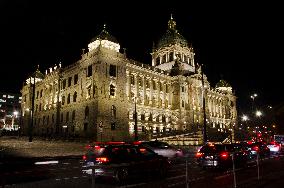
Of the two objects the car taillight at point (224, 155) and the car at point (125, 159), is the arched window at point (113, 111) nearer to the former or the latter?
the car taillight at point (224, 155)

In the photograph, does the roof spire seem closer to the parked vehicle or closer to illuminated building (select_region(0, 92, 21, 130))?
the parked vehicle

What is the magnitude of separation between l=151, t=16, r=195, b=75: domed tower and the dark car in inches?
2476

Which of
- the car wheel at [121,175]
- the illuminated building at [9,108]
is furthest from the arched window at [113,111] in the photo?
the illuminated building at [9,108]

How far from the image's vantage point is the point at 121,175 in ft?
40.4

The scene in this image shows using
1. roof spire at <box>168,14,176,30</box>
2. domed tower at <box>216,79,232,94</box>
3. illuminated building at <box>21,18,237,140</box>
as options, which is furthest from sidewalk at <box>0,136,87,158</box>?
domed tower at <box>216,79,232,94</box>

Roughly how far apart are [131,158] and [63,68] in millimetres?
59585

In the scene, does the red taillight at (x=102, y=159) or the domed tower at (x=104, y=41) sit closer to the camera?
the red taillight at (x=102, y=159)

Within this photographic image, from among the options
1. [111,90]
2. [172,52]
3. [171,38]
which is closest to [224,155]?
[111,90]

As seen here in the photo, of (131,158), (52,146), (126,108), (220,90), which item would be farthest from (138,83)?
(131,158)

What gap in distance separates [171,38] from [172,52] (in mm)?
4954

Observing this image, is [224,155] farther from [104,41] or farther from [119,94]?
[104,41]

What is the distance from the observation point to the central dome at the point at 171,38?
87750 mm

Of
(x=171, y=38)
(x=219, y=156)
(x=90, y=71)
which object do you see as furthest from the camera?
(x=171, y=38)

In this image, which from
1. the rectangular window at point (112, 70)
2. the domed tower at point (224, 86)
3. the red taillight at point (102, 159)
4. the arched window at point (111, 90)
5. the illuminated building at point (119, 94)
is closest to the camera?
the red taillight at point (102, 159)
